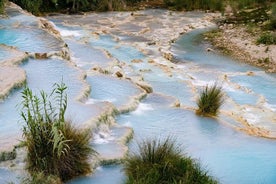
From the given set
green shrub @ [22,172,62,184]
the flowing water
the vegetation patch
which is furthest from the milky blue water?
green shrub @ [22,172,62,184]

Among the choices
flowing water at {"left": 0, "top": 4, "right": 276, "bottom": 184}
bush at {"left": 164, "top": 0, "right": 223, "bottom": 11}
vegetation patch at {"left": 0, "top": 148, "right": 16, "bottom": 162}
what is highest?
bush at {"left": 164, "top": 0, "right": 223, "bottom": 11}

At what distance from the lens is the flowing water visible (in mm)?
6500

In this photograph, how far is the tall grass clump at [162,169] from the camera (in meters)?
5.11

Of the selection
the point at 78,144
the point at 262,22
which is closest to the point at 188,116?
the point at 78,144

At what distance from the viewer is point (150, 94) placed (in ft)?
30.0

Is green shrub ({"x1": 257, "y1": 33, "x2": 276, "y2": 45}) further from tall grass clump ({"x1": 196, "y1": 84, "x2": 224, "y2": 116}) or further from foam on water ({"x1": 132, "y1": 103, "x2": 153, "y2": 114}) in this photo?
foam on water ({"x1": 132, "y1": 103, "x2": 153, "y2": 114})

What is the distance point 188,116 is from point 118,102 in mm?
1250

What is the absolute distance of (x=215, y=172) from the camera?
6090 mm

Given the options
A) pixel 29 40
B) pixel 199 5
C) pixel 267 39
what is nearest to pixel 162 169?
pixel 29 40

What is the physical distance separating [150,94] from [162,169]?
157 inches

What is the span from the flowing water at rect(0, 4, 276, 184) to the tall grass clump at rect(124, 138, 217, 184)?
35 centimetres

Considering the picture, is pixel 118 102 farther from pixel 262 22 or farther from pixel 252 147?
pixel 262 22

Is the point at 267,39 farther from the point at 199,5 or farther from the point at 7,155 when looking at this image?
the point at 7,155

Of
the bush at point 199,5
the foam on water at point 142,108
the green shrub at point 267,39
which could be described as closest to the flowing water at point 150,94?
the foam on water at point 142,108
